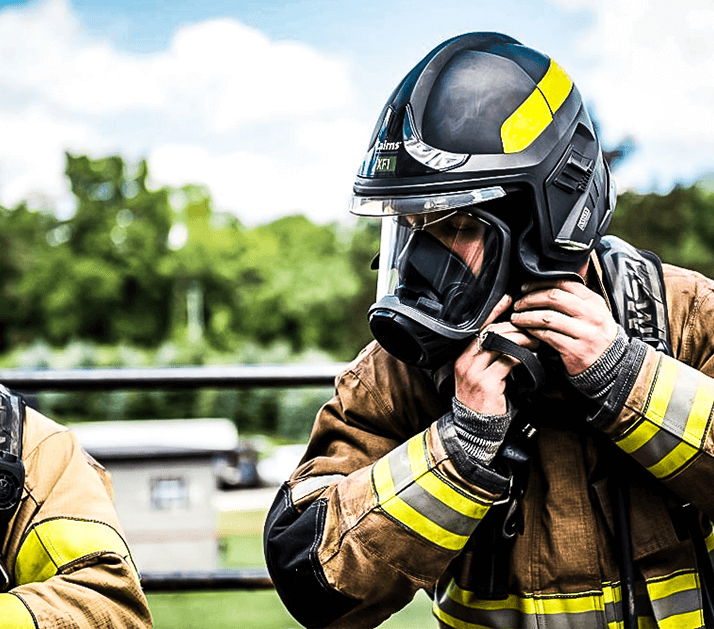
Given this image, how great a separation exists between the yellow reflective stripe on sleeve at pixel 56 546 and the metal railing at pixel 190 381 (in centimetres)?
124

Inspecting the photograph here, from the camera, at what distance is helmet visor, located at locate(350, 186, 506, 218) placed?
1.50 meters

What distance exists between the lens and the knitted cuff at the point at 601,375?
1509 mm

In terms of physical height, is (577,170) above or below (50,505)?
above

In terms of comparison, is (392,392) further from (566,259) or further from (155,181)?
(155,181)

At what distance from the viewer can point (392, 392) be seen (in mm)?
1693

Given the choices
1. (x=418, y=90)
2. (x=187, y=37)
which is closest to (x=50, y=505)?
(x=418, y=90)

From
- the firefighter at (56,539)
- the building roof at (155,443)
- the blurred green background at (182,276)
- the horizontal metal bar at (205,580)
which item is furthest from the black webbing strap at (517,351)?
the blurred green background at (182,276)

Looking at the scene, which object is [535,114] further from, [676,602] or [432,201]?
[676,602]

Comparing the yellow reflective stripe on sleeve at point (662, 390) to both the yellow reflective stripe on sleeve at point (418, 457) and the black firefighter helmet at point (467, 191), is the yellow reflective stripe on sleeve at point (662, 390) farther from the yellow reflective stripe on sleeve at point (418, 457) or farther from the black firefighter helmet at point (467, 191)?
the yellow reflective stripe on sleeve at point (418, 457)

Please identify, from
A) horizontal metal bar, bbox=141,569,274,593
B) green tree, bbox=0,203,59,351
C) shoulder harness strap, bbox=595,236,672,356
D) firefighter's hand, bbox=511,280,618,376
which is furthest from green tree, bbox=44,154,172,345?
firefighter's hand, bbox=511,280,618,376

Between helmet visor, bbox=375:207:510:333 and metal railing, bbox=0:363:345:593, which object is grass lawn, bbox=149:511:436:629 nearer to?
metal railing, bbox=0:363:345:593

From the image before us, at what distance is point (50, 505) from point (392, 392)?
60cm

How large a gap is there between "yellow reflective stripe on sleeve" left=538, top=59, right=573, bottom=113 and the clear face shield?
21 cm

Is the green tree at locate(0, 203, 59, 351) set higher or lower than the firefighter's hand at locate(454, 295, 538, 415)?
lower
